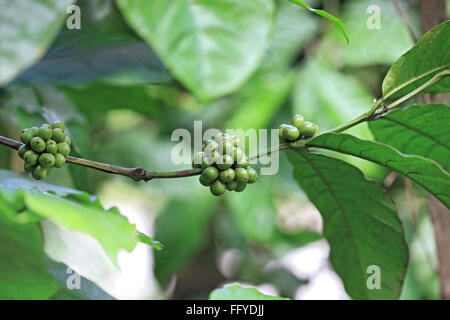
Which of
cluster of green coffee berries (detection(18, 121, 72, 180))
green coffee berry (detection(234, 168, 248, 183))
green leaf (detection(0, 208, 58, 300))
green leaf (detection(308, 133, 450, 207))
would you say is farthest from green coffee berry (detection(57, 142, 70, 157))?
green leaf (detection(308, 133, 450, 207))

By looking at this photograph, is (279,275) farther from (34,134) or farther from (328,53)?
(34,134)

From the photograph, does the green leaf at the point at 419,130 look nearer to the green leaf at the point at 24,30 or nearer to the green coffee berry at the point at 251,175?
the green coffee berry at the point at 251,175

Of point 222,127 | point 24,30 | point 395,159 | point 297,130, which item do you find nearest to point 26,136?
point 24,30

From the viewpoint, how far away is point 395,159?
67 centimetres

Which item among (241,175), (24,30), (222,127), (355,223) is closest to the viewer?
(24,30)

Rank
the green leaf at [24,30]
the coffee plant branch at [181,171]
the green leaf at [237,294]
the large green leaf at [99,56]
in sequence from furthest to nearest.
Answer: the large green leaf at [99,56], the green leaf at [237,294], the coffee plant branch at [181,171], the green leaf at [24,30]

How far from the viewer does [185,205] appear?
1.69 m

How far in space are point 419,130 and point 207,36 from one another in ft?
1.09

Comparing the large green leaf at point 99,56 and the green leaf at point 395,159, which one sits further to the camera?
the large green leaf at point 99,56

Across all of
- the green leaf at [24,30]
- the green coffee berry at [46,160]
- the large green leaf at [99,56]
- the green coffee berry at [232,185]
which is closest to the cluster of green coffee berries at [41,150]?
the green coffee berry at [46,160]

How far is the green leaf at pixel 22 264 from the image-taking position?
562 millimetres

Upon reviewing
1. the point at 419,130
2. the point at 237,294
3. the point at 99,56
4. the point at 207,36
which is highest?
the point at 99,56

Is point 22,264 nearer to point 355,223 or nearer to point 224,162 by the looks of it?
point 224,162
